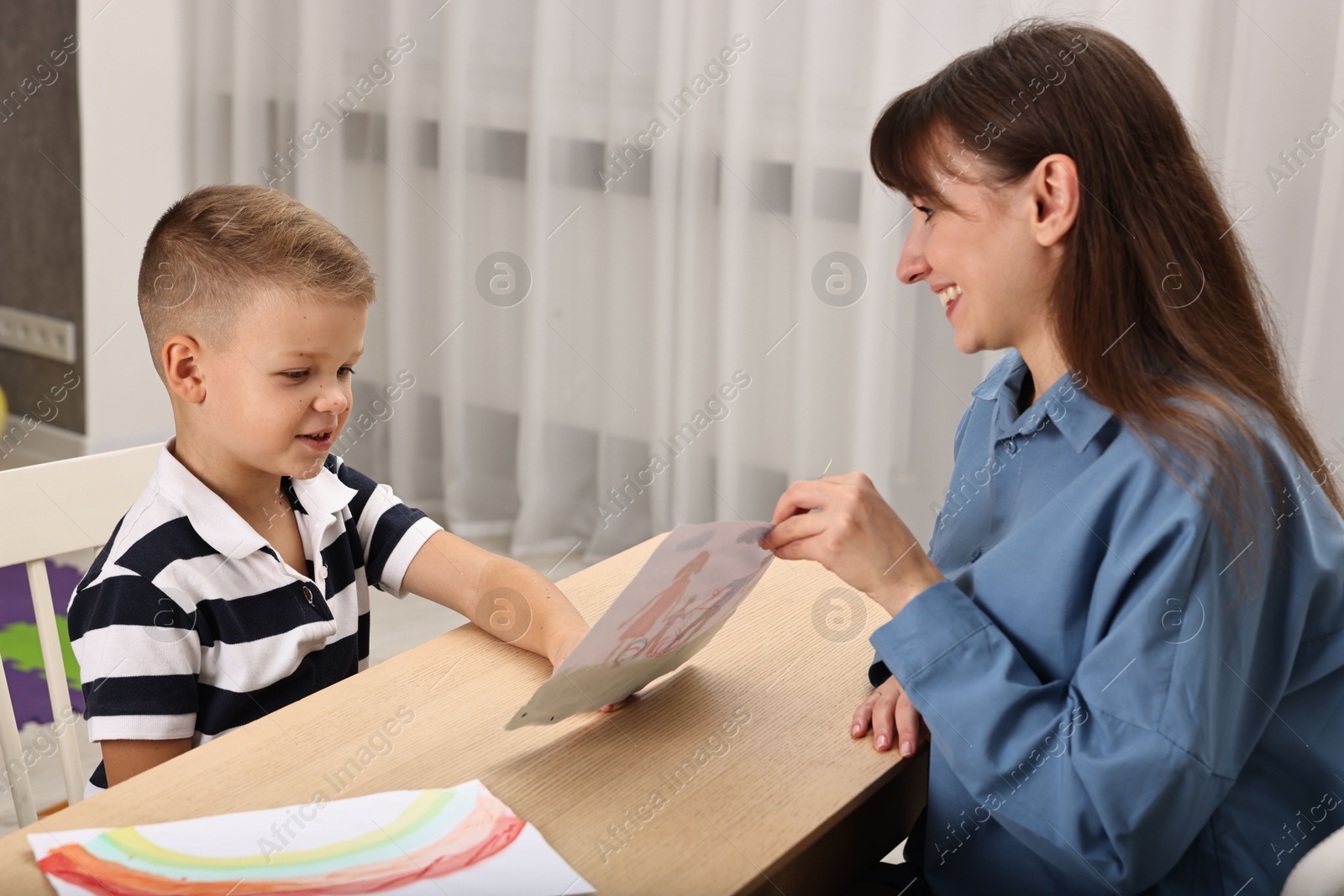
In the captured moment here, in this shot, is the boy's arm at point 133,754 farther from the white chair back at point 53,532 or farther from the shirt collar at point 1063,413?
the shirt collar at point 1063,413

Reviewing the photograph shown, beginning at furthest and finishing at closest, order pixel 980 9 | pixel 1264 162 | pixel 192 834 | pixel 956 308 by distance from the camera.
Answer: pixel 980 9
pixel 1264 162
pixel 956 308
pixel 192 834

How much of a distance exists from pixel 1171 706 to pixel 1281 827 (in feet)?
0.65

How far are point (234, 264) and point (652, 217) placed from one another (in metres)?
1.89

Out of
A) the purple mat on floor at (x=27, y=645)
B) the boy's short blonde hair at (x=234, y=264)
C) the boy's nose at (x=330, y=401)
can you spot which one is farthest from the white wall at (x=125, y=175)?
the boy's nose at (x=330, y=401)

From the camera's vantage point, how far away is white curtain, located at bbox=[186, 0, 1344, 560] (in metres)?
2.04

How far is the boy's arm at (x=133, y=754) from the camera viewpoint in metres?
0.99

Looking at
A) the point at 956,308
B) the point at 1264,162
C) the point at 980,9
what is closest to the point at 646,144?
the point at 980,9

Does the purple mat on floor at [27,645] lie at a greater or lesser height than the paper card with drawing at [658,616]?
lesser

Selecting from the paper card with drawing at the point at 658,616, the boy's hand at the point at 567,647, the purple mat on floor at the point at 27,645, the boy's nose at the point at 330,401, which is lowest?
the purple mat on floor at the point at 27,645

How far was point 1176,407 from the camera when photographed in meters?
0.90

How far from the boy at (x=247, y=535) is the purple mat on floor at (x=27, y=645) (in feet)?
3.99

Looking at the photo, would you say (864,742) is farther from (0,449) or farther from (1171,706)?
(0,449)

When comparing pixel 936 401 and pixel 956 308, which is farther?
pixel 936 401

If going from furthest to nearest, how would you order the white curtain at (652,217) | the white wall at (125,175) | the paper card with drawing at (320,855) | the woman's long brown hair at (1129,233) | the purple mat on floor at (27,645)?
1. the white wall at (125,175)
2. the purple mat on floor at (27,645)
3. the white curtain at (652,217)
4. the woman's long brown hair at (1129,233)
5. the paper card with drawing at (320,855)
